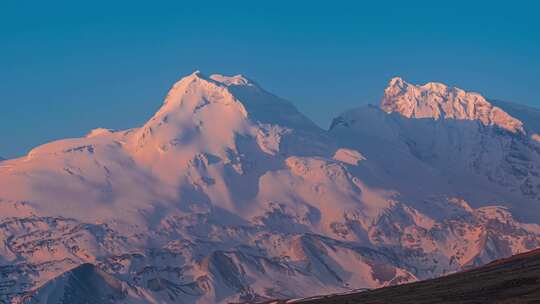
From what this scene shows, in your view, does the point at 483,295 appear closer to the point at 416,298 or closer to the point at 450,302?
the point at 450,302

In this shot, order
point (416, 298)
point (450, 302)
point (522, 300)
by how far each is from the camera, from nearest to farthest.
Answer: point (522, 300) < point (450, 302) < point (416, 298)

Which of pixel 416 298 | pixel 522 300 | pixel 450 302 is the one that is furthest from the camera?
pixel 416 298

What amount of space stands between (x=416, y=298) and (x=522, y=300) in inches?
1625

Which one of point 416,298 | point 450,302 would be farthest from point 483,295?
point 416,298

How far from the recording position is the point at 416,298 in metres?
196

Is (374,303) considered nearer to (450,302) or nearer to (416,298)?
(416,298)

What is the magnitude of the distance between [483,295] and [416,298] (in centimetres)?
2064

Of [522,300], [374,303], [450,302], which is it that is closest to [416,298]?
[374,303]

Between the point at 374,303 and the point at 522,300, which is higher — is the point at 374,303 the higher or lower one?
the higher one

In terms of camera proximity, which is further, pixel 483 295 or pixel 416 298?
pixel 416 298

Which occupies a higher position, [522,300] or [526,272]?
[526,272]

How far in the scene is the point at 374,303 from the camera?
199375 mm

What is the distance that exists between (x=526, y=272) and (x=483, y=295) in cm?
2374

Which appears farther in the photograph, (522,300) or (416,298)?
(416,298)
